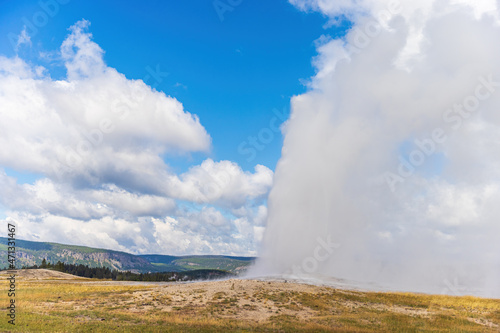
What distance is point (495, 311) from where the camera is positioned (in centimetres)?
4384

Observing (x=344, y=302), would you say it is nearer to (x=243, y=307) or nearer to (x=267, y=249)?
(x=243, y=307)

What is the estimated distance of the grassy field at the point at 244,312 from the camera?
27625 millimetres

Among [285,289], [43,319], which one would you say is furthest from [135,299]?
[285,289]

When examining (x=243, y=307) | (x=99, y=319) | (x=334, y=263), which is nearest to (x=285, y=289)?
(x=243, y=307)

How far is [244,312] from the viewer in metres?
35.5

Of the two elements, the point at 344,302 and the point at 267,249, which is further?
the point at 267,249

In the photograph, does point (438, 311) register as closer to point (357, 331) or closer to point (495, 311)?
point (495, 311)

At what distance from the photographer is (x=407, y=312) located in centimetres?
4053

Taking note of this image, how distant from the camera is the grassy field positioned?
1088 inches

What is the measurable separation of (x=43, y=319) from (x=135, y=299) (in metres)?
14.2

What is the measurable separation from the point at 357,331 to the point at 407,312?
1632 centimetres

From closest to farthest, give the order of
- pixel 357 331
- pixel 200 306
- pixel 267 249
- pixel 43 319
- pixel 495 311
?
pixel 43 319, pixel 357 331, pixel 200 306, pixel 495 311, pixel 267 249

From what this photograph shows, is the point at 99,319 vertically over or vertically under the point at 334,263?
over

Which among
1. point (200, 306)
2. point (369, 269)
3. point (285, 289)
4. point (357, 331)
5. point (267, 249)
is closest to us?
point (357, 331)
